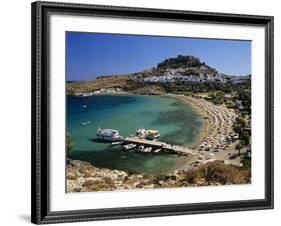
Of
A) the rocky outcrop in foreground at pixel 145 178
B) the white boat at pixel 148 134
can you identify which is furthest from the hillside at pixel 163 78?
the rocky outcrop in foreground at pixel 145 178

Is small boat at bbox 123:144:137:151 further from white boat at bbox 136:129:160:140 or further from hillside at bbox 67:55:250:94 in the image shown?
hillside at bbox 67:55:250:94

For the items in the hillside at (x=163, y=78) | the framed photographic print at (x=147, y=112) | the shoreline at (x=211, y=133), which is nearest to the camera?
the framed photographic print at (x=147, y=112)

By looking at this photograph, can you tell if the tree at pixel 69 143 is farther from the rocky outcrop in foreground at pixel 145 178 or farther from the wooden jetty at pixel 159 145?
the wooden jetty at pixel 159 145

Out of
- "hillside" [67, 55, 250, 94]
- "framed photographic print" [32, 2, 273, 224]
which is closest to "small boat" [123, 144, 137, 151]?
"framed photographic print" [32, 2, 273, 224]

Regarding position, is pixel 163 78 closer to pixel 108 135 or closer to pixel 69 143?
pixel 108 135

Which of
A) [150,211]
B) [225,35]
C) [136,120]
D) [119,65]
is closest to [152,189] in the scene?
[150,211]

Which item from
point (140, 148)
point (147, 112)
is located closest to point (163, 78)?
point (147, 112)

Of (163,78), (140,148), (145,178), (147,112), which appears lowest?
(145,178)
